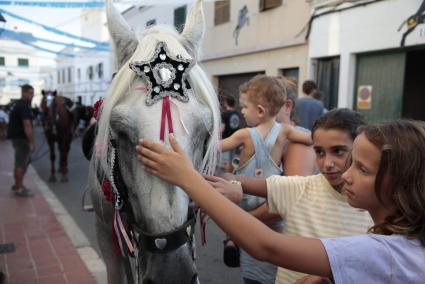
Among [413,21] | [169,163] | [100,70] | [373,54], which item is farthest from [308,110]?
[100,70]

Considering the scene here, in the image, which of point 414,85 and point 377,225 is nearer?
point 377,225

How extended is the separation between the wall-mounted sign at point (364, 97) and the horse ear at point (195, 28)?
661 centimetres

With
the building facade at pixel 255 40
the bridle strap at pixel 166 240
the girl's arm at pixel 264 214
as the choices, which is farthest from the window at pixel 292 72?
the bridle strap at pixel 166 240

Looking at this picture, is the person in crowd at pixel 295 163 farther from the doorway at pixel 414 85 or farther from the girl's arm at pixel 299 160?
the doorway at pixel 414 85

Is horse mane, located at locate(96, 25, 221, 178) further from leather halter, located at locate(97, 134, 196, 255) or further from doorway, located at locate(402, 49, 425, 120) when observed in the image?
doorway, located at locate(402, 49, 425, 120)

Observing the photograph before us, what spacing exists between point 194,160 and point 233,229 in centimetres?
53

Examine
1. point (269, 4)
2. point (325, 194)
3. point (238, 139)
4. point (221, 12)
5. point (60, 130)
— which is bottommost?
point (60, 130)

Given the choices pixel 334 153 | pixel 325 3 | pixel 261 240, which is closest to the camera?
pixel 261 240

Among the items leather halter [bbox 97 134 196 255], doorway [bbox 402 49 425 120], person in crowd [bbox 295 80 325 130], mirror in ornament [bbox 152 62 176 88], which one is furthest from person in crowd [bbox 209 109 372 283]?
doorway [bbox 402 49 425 120]

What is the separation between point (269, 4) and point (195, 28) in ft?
29.7

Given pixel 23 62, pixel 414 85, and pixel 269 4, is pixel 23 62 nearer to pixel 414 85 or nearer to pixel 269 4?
pixel 269 4

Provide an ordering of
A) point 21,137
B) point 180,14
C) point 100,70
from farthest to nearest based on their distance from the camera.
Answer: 1. point 100,70
2. point 180,14
3. point 21,137

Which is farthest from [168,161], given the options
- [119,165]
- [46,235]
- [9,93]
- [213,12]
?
[9,93]

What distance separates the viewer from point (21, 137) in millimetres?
6547
